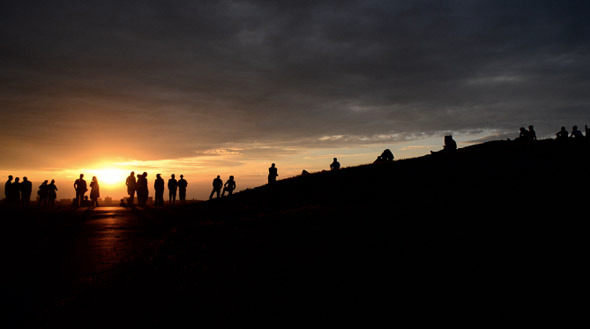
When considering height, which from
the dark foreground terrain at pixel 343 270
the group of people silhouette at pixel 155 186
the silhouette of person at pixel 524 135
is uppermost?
the silhouette of person at pixel 524 135

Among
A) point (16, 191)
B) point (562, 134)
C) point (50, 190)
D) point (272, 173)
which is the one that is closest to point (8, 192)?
point (16, 191)

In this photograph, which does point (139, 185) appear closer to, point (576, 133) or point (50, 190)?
point (50, 190)

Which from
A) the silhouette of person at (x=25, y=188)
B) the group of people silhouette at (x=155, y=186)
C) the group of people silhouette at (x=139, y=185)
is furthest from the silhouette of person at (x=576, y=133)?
the silhouette of person at (x=25, y=188)

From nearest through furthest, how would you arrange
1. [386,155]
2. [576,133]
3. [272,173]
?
[576,133] < [386,155] < [272,173]

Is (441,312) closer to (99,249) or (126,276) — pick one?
(126,276)

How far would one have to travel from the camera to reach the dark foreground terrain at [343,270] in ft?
17.3

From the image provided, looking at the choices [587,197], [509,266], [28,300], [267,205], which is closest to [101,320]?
[28,300]

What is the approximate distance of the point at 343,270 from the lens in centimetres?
639

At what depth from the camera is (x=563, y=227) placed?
725 cm

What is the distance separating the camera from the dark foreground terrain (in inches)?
208

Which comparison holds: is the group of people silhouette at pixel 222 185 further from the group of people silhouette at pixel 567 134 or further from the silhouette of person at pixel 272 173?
the group of people silhouette at pixel 567 134

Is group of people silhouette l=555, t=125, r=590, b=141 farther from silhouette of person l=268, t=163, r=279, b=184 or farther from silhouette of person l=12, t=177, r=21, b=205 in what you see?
silhouette of person l=12, t=177, r=21, b=205

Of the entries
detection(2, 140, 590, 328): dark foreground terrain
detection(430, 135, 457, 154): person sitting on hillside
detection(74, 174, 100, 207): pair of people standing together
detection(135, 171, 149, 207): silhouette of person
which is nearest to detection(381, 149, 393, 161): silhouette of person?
detection(430, 135, 457, 154): person sitting on hillside

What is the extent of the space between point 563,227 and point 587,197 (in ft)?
8.53
